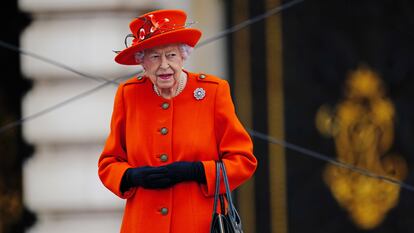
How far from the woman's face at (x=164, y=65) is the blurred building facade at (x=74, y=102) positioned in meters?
1.95

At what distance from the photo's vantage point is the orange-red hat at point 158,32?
3.39m

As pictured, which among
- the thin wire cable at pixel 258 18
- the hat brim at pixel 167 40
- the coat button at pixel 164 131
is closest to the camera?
the hat brim at pixel 167 40

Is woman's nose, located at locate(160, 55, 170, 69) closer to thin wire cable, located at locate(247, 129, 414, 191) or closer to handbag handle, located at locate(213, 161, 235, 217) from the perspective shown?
handbag handle, located at locate(213, 161, 235, 217)

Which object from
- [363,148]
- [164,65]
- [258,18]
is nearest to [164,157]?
[164,65]

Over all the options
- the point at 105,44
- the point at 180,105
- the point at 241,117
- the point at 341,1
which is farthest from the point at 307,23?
the point at 180,105

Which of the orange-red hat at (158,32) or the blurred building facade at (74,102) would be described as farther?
the blurred building facade at (74,102)

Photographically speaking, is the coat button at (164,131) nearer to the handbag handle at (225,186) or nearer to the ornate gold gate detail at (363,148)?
the handbag handle at (225,186)

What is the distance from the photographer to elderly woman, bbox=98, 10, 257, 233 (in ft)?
11.2

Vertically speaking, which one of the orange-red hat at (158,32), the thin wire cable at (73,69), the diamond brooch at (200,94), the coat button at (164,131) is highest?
the thin wire cable at (73,69)

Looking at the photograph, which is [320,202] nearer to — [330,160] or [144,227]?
[330,160]

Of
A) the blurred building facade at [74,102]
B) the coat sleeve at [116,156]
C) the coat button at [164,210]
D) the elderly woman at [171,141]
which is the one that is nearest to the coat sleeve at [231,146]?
the elderly woman at [171,141]

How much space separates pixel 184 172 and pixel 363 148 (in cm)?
200

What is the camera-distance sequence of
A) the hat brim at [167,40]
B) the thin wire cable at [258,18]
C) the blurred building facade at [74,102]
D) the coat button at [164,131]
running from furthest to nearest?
the blurred building facade at [74,102]
the thin wire cable at [258,18]
the coat button at [164,131]
the hat brim at [167,40]

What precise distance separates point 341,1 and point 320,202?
2.95 feet
